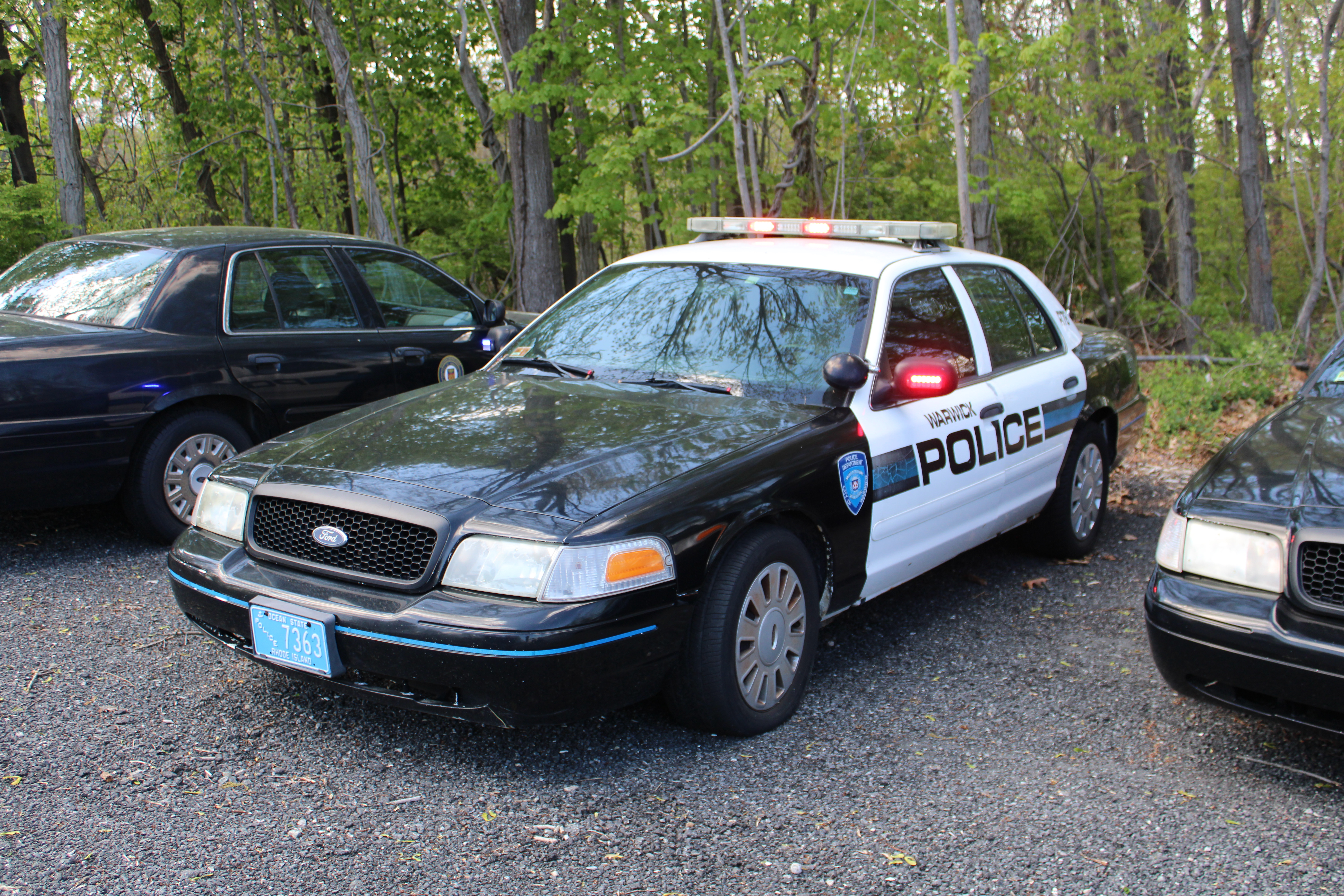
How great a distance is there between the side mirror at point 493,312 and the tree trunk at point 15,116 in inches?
435

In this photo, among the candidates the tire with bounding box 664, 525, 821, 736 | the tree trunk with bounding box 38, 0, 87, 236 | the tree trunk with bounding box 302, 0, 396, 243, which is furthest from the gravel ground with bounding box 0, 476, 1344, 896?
the tree trunk with bounding box 302, 0, 396, 243

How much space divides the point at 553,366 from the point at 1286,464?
2.63 meters

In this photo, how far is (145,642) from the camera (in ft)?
13.4

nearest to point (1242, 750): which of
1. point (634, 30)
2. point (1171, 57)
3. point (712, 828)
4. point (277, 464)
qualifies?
point (712, 828)

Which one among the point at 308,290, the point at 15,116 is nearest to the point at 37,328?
the point at 308,290

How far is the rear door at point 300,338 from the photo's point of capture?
5578mm

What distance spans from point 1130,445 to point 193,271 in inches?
203

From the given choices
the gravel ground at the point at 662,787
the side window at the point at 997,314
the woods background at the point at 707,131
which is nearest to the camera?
the gravel ground at the point at 662,787

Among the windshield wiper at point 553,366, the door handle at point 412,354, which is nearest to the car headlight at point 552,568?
the windshield wiper at point 553,366

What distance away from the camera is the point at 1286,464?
3.37 meters

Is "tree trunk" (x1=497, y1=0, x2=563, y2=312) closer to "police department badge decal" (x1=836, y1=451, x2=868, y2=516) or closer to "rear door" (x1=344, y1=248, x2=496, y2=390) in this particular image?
"rear door" (x1=344, y1=248, x2=496, y2=390)

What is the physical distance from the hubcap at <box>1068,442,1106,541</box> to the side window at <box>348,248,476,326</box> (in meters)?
3.74

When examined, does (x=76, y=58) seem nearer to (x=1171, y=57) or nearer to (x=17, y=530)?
(x=17, y=530)

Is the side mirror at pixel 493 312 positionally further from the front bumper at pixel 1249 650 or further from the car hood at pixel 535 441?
the front bumper at pixel 1249 650
